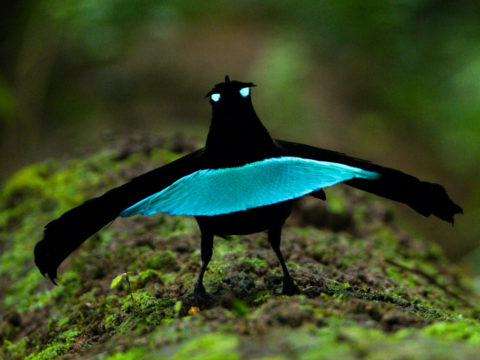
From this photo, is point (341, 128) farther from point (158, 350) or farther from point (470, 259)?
point (158, 350)

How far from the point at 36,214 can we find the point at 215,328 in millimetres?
3299

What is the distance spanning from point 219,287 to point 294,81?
22.4ft

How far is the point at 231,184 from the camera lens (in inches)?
91.7

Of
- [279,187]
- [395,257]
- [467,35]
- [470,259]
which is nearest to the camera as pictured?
[279,187]

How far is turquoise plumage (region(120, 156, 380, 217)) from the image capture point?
2.22 m

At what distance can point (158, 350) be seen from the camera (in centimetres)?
196

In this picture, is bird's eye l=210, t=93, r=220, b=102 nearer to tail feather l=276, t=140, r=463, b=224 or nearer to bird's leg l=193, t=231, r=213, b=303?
tail feather l=276, t=140, r=463, b=224

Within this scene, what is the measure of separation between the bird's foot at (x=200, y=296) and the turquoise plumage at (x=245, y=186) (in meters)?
0.49

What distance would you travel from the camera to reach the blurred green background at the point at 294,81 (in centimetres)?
761

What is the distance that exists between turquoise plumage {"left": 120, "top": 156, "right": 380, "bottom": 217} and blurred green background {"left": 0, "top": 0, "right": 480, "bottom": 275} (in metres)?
3.93

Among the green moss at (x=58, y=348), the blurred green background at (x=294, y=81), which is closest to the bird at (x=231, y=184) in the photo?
the green moss at (x=58, y=348)

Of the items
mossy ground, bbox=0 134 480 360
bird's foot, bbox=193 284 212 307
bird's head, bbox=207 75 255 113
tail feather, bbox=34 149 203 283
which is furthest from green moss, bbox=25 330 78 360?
bird's head, bbox=207 75 255 113

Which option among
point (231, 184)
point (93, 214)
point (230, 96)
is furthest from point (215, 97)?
point (93, 214)

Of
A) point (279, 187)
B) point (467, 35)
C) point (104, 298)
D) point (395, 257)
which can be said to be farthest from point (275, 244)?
point (467, 35)
